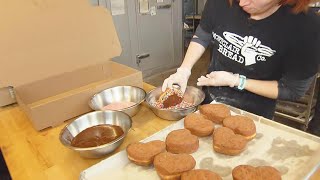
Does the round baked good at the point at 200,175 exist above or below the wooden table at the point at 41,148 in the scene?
above

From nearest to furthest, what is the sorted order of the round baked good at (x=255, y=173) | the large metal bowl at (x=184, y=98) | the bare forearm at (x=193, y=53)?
the round baked good at (x=255, y=173) → the large metal bowl at (x=184, y=98) → the bare forearm at (x=193, y=53)

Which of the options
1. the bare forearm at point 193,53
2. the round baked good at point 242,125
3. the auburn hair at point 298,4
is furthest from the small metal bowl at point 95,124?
the auburn hair at point 298,4

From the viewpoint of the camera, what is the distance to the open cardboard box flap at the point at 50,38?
48.9 inches

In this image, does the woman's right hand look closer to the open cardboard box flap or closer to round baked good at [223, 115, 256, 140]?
round baked good at [223, 115, 256, 140]

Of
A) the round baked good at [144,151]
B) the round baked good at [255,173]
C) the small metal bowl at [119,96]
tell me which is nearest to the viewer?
the round baked good at [255,173]

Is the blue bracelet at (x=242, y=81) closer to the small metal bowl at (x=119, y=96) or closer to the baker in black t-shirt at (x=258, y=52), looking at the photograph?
the baker in black t-shirt at (x=258, y=52)

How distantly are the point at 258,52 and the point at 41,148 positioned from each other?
998 millimetres

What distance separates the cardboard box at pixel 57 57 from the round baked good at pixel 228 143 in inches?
24.5

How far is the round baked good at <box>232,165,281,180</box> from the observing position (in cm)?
73

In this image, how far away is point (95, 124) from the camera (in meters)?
1.08

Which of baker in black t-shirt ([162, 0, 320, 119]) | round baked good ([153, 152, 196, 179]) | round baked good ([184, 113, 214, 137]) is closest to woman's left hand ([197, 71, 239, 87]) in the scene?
baker in black t-shirt ([162, 0, 320, 119])

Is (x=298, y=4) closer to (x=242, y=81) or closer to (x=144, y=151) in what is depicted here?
(x=242, y=81)

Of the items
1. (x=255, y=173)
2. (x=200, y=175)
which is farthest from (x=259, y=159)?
(x=200, y=175)

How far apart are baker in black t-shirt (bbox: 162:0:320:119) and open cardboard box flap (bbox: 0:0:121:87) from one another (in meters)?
0.52
